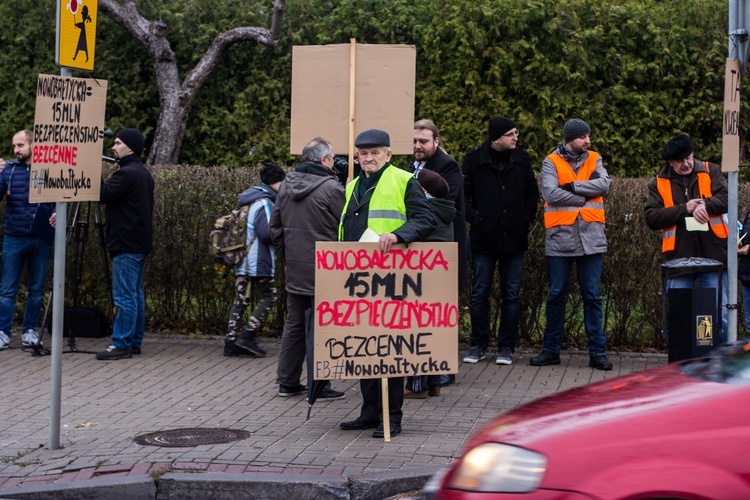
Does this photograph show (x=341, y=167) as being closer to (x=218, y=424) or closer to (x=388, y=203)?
(x=388, y=203)

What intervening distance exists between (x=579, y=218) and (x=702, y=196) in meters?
1.04

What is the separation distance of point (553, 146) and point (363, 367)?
23.6 ft

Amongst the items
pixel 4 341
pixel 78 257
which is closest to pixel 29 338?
pixel 4 341

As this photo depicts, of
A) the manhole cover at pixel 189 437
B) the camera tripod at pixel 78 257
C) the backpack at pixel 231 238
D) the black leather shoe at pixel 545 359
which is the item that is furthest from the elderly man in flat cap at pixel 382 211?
the camera tripod at pixel 78 257

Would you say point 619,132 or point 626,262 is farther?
point 619,132

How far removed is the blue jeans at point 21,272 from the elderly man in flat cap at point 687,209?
5761 millimetres

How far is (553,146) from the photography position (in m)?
13.9

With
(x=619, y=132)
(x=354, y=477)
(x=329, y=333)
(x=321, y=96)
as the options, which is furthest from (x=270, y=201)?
(x=619, y=132)

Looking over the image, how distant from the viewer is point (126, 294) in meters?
10.4

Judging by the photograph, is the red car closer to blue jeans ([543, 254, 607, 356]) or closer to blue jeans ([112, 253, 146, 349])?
blue jeans ([543, 254, 607, 356])

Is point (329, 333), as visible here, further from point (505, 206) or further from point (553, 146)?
point (553, 146)

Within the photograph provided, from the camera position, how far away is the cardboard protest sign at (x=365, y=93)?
8680 mm

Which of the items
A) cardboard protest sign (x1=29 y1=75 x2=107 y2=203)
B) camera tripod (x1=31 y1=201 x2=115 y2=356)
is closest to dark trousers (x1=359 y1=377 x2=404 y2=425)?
cardboard protest sign (x1=29 y1=75 x2=107 y2=203)

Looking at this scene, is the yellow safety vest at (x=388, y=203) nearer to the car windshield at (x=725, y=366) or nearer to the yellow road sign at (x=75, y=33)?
the yellow road sign at (x=75, y=33)
